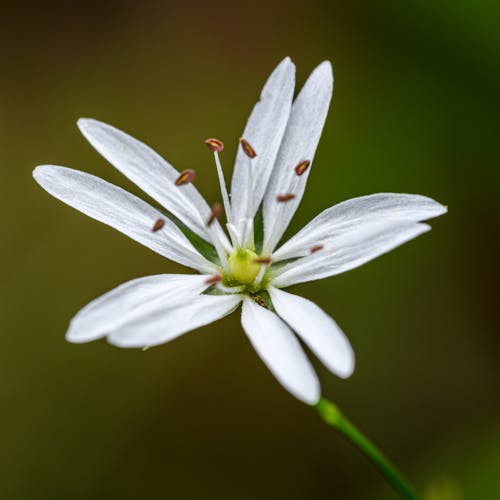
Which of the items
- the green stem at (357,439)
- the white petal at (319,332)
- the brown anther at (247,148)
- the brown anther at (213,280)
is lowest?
the green stem at (357,439)

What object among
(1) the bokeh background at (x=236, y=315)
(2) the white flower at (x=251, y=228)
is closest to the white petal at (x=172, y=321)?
(2) the white flower at (x=251, y=228)

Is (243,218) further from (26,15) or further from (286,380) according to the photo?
(26,15)

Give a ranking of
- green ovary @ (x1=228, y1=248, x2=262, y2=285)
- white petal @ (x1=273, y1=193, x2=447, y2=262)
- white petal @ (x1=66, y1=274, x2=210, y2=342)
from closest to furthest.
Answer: white petal @ (x1=66, y1=274, x2=210, y2=342)
white petal @ (x1=273, y1=193, x2=447, y2=262)
green ovary @ (x1=228, y1=248, x2=262, y2=285)

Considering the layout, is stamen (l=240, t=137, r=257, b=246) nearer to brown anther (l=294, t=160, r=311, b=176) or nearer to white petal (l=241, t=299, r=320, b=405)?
brown anther (l=294, t=160, r=311, b=176)

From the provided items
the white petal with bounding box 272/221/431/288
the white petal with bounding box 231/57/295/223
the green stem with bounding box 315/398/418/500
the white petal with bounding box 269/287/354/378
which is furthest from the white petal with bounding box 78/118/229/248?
the green stem with bounding box 315/398/418/500

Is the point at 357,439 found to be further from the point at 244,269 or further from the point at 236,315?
the point at 236,315

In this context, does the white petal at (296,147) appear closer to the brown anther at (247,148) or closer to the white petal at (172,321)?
the brown anther at (247,148)
